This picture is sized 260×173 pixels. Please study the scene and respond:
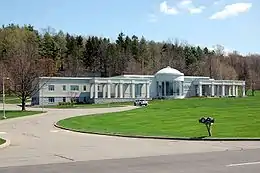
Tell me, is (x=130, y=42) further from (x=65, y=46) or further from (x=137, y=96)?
(x=137, y=96)

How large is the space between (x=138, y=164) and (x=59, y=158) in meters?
3.55

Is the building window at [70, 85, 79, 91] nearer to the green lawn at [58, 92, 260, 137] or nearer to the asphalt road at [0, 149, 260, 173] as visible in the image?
the green lawn at [58, 92, 260, 137]

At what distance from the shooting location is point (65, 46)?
14875 cm

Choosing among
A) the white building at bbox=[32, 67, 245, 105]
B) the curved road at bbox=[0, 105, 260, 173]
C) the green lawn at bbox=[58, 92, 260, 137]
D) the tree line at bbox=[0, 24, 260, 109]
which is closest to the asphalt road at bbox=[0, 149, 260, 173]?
the curved road at bbox=[0, 105, 260, 173]

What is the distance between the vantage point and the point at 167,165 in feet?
45.2

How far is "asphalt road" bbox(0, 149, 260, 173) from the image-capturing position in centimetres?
1270

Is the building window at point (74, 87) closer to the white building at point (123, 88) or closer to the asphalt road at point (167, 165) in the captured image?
the white building at point (123, 88)

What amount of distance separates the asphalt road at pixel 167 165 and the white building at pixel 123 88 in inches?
3198

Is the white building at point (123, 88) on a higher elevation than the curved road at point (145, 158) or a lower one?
higher

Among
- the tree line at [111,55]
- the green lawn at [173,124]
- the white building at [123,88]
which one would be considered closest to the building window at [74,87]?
the white building at [123,88]

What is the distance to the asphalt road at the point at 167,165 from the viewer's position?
1270cm

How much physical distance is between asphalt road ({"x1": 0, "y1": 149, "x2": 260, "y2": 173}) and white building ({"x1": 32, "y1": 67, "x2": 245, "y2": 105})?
8122 cm

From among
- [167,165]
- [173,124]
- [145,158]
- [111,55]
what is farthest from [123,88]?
[167,165]

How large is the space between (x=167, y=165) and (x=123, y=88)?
97.0 meters
